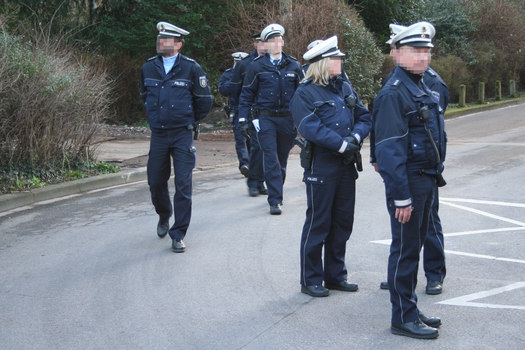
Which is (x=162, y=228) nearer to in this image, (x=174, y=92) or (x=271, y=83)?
(x=174, y=92)

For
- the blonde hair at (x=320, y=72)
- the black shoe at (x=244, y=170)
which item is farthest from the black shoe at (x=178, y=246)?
the black shoe at (x=244, y=170)

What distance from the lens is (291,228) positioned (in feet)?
26.8

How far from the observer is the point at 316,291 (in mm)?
5805

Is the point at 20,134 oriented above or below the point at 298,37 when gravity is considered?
below

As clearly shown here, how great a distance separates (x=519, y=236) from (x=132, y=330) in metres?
4.26

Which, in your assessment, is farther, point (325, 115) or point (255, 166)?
point (255, 166)

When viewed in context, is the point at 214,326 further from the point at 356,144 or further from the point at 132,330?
the point at 356,144

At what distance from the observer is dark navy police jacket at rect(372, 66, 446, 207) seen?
186 inches

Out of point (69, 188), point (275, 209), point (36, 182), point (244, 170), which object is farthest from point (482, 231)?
point (36, 182)

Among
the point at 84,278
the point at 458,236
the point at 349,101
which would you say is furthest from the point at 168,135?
the point at 458,236

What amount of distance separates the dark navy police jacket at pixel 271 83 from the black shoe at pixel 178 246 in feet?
7.74

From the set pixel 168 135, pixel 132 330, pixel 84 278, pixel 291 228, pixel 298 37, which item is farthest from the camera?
pixel 298 37

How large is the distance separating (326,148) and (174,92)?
2249mm

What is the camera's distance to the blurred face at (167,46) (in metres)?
7.34
